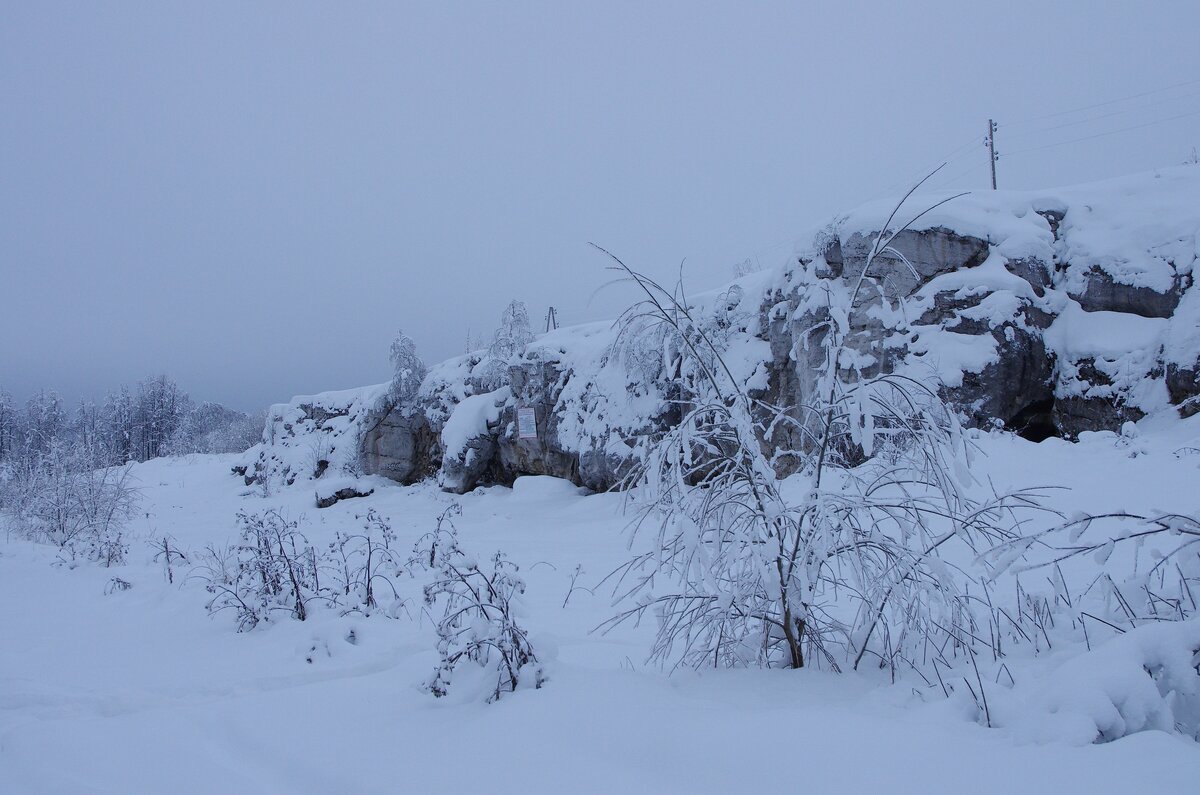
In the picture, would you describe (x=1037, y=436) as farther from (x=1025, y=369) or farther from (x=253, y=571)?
(x=253, y=571)

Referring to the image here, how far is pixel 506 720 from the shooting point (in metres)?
2.53

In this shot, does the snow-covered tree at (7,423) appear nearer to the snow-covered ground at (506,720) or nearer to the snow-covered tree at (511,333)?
the snow-covered tree at (511,333)

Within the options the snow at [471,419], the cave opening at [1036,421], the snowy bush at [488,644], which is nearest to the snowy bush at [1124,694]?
the snowy bush at [488,644]

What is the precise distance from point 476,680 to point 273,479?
21276mm

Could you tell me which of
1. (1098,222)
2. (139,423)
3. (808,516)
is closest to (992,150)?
(1098,222)

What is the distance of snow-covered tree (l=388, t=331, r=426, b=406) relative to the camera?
18.9m

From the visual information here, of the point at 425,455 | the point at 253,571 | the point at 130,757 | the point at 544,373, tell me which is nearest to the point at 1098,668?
the point at 130,757

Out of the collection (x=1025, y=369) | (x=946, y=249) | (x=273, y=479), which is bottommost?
(x=273, y=479)

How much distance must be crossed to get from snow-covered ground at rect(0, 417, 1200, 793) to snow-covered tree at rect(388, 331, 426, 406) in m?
13.5

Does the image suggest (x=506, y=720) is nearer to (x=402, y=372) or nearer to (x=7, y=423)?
(x=402, y=372)

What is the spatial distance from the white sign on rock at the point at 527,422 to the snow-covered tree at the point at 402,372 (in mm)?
5415

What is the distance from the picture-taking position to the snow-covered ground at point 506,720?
1862 mm

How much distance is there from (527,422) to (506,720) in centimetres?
1245

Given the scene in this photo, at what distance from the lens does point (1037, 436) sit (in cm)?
963
